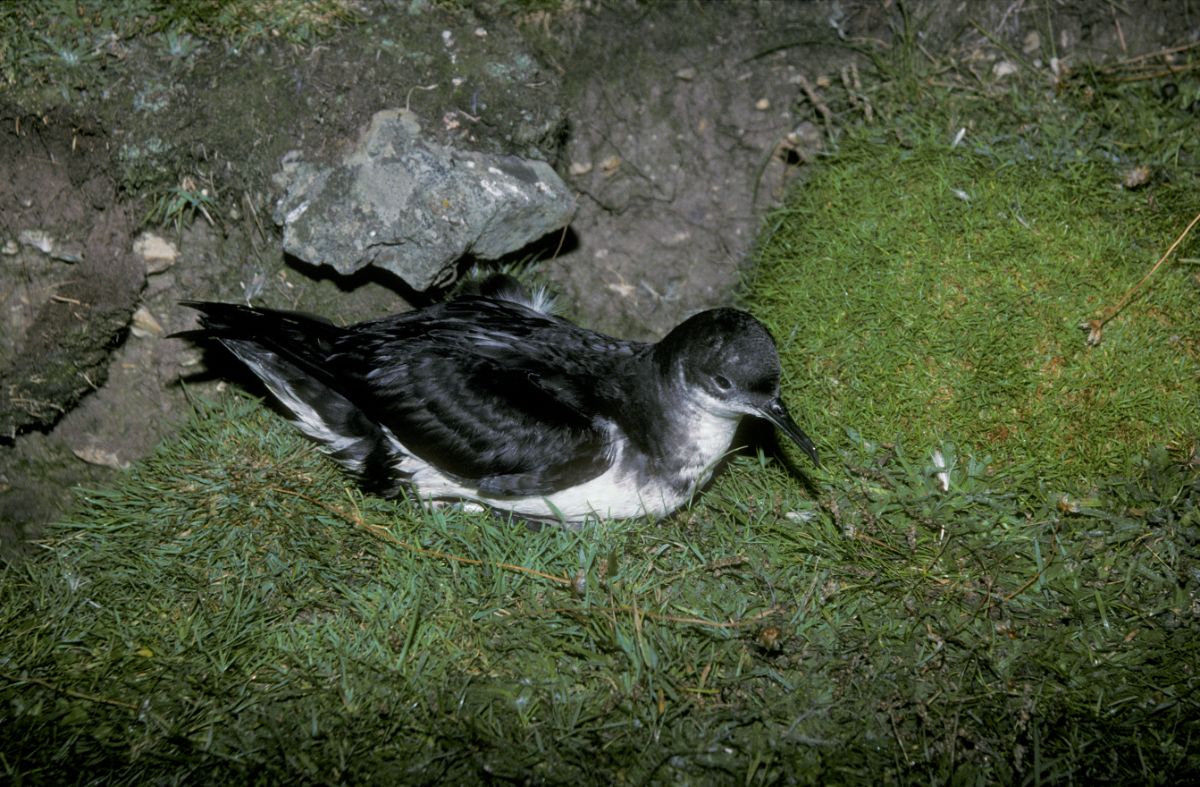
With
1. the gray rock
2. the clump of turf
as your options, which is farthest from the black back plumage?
the clump of turf

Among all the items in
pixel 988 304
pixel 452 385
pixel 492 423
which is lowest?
pixel 988 304

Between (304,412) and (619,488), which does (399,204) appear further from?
(619,488)

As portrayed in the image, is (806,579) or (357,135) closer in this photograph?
(806,579)

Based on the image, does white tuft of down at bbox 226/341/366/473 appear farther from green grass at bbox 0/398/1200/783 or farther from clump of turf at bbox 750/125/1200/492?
clump of turf at bbox 750/125/1200/492

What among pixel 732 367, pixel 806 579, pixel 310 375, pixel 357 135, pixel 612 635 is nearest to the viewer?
pixel 612 635

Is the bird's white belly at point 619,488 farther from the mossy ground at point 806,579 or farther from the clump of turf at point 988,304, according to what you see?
the clump of turf at point 988,304

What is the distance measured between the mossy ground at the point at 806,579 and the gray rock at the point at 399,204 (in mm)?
883

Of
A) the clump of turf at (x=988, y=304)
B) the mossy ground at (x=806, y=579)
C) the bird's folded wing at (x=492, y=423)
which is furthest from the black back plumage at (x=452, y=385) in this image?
the clump of turf at (x=988, y=304)

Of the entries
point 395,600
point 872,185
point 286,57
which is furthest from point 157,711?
point 872,185

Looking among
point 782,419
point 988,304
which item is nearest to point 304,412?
point 782,419

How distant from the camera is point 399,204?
4.39 m

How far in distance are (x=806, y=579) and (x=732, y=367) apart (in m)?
0.89

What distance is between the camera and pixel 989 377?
4168 mm

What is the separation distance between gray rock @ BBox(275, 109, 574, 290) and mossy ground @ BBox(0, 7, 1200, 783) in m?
0.88
